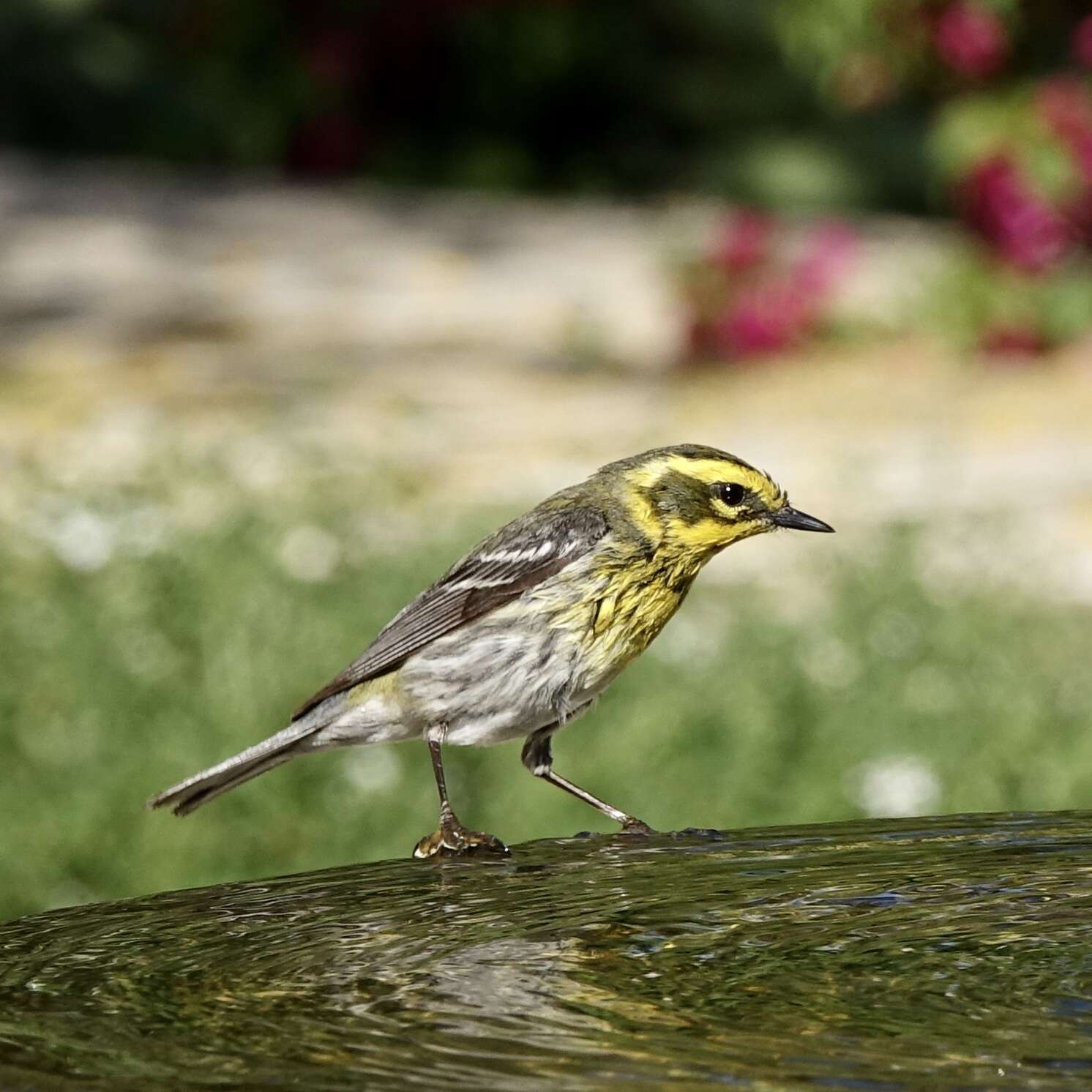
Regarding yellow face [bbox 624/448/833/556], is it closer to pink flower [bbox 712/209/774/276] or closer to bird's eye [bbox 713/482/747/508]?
bird's eye [bbox 713/482/747/508]

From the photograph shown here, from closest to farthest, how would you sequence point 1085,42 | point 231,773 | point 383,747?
point 231,773
point 383,747
point 1085,42

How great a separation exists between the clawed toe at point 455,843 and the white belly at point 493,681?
24 centimetres

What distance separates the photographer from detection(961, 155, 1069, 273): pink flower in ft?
46.6

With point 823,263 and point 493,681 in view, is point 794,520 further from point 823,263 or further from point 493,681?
point 823,263

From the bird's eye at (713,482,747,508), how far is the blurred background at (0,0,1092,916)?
100 inches

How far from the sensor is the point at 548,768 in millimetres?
4543

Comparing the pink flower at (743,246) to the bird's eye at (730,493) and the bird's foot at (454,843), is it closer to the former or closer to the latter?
→ the bird's eye at (730,493)

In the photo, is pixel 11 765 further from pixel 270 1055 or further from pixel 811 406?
pixel 811 406

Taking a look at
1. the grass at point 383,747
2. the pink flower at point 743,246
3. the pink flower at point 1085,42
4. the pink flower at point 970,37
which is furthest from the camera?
the pink flower at point 743,246

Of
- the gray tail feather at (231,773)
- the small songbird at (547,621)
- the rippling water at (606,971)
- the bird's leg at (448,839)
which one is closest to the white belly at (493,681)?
the small songbird at (547,621)

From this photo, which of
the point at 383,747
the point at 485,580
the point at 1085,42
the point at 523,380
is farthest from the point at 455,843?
the point at 523,380

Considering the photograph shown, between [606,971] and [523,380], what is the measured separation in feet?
38.9

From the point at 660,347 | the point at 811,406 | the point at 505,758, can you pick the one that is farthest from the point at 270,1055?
the point at 660,347

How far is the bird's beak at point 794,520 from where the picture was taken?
4.14m
